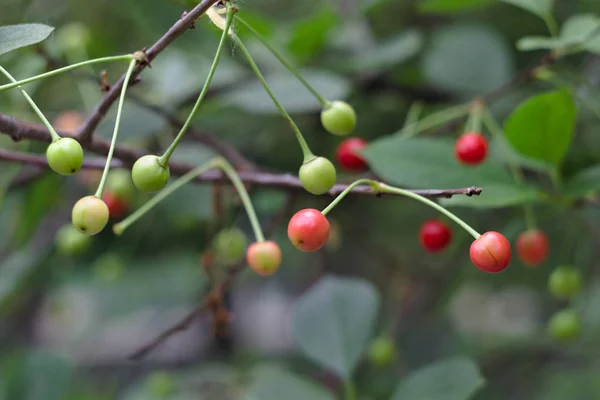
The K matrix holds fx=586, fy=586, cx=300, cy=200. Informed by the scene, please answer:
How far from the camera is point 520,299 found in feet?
8.32

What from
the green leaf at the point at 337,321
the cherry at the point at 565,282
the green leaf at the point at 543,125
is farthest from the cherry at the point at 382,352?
the green leaf at the point at 543,125

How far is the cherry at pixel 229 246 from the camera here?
1019 mm

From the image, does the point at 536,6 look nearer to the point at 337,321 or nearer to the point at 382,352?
the point at 337,321

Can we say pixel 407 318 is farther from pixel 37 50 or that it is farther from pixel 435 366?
pixel 37 50

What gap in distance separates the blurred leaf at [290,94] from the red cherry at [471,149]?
0.74 ft

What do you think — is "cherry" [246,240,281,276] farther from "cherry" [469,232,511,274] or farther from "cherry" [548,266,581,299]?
"cherry" [548,266,581,299]

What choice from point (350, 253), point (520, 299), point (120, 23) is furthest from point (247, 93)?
point (520, 299)

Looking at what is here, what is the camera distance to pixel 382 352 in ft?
3.71

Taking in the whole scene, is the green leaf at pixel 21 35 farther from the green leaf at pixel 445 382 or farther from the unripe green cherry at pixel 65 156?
the green leaf at pixel 445 382

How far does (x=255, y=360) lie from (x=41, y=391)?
56cm

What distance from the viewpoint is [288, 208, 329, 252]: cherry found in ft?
1.61

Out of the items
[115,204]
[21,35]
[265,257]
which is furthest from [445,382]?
[115,204]

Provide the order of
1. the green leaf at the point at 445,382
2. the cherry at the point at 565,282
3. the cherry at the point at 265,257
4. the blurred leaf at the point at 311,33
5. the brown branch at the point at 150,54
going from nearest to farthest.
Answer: the brown branch at the point at 150,54 < the cherry at the point at 265,257 < the green leaf at the point at 445,382 < the cherry at the point at 565,282 < the blurred leaf at the point at 311,33

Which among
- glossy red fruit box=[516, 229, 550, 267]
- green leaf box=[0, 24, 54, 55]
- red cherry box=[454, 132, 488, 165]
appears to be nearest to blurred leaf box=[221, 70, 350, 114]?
red cherry box=[454, 132, 488, 165]
